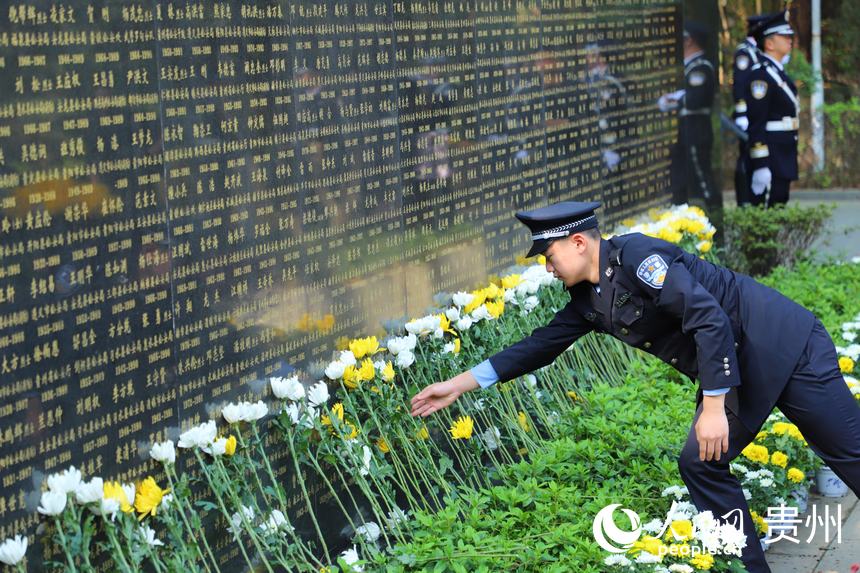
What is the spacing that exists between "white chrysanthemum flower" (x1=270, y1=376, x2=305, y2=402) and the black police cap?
0.98m

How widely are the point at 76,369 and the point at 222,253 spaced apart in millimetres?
823

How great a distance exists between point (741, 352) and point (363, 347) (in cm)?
148

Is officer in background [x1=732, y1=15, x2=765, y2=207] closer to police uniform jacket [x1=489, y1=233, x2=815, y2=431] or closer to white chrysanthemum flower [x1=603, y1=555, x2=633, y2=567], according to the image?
police uniform jacket [x1=489, y1=233, x2=815, y2=431]

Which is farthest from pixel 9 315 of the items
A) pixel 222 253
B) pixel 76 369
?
pixel 222 253

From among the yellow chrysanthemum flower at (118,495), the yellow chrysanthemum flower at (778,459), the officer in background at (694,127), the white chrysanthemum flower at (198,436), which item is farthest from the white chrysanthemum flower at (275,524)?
the officer in background at (694,127)

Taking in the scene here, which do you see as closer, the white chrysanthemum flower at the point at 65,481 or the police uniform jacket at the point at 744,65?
the white chrysanthemum flower at the point at 65,481

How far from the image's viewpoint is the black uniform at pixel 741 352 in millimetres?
4449

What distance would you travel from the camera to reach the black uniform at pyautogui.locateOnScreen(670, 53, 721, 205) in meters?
9.50

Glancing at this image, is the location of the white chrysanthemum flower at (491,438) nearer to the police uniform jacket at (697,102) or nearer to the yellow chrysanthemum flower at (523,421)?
the yellow chrysanthemum flower at (523,421)

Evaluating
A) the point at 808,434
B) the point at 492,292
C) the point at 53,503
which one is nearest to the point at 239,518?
the point at 53,503

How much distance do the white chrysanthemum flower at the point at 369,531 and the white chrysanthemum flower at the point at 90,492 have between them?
55.2 inches

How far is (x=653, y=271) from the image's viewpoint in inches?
171

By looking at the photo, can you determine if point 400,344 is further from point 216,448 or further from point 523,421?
point 216,448

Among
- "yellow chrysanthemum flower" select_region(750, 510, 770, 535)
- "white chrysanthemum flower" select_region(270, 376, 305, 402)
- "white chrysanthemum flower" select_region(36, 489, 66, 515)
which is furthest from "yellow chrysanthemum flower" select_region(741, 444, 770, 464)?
"white chrysanthemum flower" select_region(36, 489, 66, 515)
